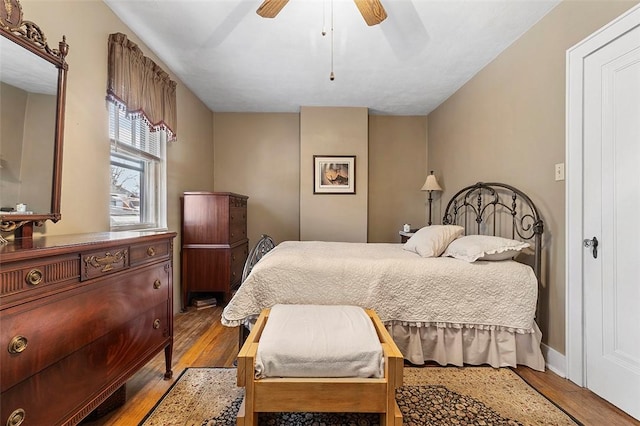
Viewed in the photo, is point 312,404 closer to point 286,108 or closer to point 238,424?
point 238,424

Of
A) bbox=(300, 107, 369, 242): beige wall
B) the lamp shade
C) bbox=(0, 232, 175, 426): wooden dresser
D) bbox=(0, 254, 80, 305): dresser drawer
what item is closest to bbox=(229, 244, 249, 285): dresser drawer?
bbox=(300, 107, 369, 242): beige wall

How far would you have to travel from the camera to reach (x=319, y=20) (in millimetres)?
2213

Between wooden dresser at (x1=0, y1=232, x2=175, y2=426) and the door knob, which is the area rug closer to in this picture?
wooden dresser at (x1=0, y1=232, x2=175, y2=426)

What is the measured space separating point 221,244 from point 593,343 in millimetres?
3159

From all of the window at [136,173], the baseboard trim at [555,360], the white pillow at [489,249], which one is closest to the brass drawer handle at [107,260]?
the window at [136,173]

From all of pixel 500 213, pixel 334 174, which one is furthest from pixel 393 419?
pixel 334 174

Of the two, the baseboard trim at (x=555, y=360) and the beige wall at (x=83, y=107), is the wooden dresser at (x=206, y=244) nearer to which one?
the beige wall at (x=83, y=107)

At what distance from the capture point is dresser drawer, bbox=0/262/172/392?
916mm

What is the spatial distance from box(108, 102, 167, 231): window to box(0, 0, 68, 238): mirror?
0.63 meters

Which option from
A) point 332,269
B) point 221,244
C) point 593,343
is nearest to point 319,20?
point 332,269

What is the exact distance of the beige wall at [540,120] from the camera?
1944 mm

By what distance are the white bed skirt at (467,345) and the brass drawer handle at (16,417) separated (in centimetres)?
175

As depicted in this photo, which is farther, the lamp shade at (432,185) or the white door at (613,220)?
the lamp shade at (432,185)

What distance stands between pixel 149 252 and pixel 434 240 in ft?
6.38
